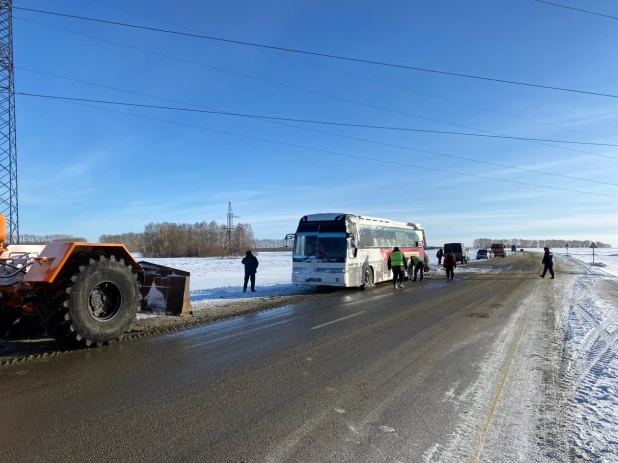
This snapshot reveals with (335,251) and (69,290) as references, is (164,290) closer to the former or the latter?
(69,290)

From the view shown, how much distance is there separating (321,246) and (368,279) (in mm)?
3112

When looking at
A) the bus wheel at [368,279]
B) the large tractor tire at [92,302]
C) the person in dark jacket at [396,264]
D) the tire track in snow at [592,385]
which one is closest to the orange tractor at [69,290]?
the large tractor tire at [92,302]

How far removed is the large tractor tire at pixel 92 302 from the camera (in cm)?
629

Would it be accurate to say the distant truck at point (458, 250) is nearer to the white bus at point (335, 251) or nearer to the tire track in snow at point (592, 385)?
the white bus at point (335, 251)

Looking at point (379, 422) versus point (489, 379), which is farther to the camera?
point (489, 379)

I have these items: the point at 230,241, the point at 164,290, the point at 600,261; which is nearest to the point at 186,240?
the point at 230,241

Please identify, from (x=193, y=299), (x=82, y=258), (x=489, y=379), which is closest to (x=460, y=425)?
(x=489, y=379)

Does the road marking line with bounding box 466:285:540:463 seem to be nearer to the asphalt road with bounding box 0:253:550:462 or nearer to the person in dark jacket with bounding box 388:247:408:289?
the asphalt road with bounding box 0:253:550:462

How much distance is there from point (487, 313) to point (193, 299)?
9.44m

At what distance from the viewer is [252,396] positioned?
4.68 meters

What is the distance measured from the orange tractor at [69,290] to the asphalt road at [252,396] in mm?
458

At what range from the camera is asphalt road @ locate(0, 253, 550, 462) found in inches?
137

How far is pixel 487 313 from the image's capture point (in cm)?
1087

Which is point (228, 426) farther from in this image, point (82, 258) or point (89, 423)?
point (82, 258)
